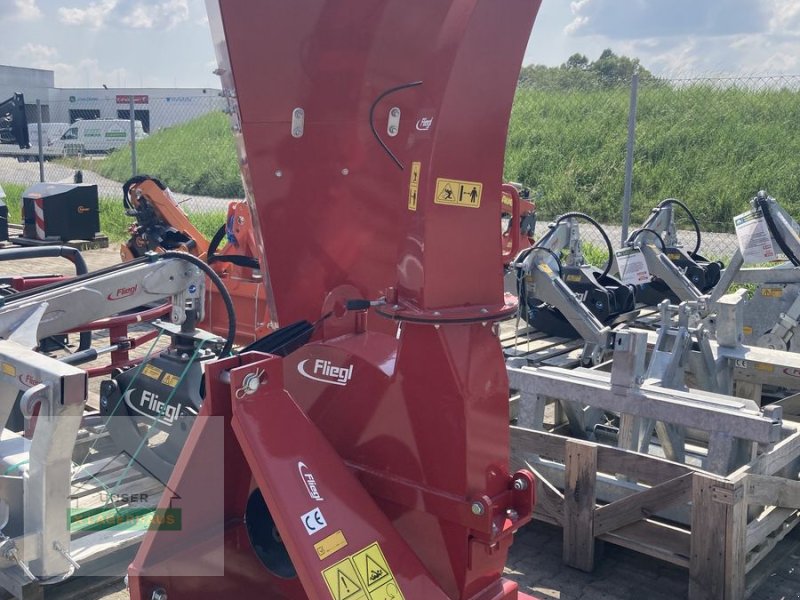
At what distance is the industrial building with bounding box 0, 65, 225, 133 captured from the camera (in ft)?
94.1

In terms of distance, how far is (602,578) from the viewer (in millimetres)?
3686

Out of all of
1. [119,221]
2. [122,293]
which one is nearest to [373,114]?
[122,293]

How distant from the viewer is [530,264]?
6660mm

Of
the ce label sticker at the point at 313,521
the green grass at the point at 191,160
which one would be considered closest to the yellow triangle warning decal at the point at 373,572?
the ce label sticker at the point at 313,521

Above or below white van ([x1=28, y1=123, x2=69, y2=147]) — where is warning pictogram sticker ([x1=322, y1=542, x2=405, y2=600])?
below

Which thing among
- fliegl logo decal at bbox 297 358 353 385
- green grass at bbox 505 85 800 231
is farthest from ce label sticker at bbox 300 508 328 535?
green grass at bbox 505 85 800 231

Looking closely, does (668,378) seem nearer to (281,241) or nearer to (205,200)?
(281,241)

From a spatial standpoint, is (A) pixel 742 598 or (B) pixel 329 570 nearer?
(B) pixel 329 570

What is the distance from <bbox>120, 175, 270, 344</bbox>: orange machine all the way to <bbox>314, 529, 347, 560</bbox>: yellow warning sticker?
373cm

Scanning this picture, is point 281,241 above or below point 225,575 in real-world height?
above

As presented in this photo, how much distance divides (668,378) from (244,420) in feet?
8.59

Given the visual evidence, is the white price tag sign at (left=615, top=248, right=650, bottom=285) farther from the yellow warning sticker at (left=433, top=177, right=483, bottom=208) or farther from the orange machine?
the yellow warning sticker at (left=433, top=177, right=483, bottom=208)

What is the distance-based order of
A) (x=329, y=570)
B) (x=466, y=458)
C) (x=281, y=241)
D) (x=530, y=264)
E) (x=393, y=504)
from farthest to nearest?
(x=530, y=264) → (x=281, y=241) → (x=393, y=504) → (x=466, y=458) → (x=329, y=570)

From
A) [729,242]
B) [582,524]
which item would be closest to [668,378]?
[582,524]
